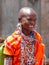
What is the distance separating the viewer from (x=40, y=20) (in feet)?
21.2

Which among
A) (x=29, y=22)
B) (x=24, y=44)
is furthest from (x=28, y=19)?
(x=24, y=44)

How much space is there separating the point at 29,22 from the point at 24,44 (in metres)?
0.14

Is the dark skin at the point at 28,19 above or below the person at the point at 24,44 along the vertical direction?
→ above

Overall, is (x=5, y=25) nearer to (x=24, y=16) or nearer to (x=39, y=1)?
(x=39, y=1)

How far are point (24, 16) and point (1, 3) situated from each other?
4489mm

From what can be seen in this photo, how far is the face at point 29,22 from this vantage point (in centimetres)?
223

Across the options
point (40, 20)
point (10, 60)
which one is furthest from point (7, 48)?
point (40, 20)

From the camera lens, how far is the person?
2.20 meters

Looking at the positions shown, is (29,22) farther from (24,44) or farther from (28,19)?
(24,44)

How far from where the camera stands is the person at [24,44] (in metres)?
2.20

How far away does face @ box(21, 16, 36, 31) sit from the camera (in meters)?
2.23

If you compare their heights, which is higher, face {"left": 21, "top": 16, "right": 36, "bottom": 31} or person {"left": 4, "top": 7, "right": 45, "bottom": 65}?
face {"left": 21, "top": 16, "right": 36, "bottom": 31}

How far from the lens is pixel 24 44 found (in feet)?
7.38

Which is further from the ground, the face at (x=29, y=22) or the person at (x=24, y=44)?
the face at (x=29, y=22)
